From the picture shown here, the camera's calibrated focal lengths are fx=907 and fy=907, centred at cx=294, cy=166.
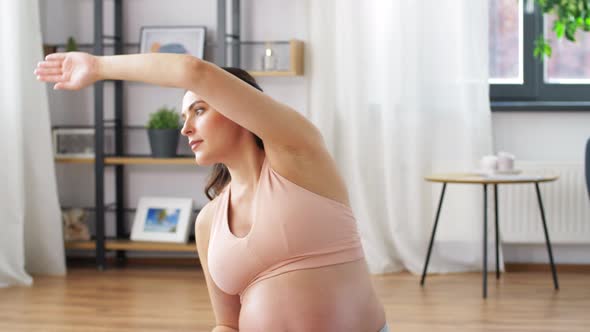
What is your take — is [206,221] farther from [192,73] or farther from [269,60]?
[269,60]

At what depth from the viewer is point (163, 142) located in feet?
14.8

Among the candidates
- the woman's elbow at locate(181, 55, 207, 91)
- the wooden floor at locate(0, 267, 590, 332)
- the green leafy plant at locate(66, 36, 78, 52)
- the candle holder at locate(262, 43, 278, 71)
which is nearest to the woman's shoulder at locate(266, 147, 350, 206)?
the woman's elbow at locate(181, 55, 207, 91)

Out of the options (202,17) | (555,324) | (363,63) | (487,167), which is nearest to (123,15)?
(202,17)

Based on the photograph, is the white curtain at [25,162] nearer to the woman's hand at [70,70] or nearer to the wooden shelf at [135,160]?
the wooden shelf at [135,160]

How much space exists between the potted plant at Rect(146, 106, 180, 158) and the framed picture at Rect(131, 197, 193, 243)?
28 cm

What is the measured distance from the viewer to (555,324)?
3.33 metres

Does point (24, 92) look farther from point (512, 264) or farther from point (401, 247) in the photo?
point (512, 264)

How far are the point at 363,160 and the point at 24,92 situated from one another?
66.1 inches

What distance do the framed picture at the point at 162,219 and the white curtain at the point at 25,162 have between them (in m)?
0.40

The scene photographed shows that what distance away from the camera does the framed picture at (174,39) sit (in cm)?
461

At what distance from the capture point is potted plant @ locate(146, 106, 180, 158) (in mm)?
4500

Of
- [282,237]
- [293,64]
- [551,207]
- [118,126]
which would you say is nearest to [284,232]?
[282,237]

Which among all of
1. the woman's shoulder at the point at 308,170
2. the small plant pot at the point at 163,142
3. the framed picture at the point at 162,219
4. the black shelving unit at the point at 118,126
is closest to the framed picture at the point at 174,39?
the black shelving unit at the point at 118,126

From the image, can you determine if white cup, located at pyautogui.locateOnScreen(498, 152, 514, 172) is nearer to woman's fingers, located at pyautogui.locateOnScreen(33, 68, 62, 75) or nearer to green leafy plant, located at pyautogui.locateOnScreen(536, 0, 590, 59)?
green leafy plant, located at pyautogui.locateOnScreen(536, 0, 590, 59)
